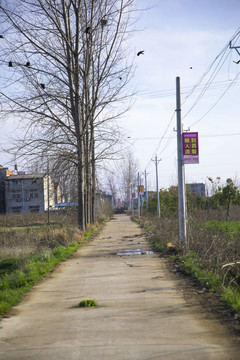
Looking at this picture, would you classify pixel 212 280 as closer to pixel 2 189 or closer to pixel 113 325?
pixel 113 325

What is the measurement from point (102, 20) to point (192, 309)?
1597 centimetres

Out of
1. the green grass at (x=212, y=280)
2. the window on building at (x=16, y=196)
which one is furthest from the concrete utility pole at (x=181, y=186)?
the window on building at (x=16, y=196)

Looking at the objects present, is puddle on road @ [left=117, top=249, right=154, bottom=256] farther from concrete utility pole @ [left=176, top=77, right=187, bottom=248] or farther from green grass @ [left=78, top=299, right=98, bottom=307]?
green grass @ [left=78, top=299, right=98, bottom=307]

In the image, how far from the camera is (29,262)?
12.2 metres

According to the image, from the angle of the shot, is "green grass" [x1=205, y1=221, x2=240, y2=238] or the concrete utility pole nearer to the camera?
"green grass" [x1=205, y1=221, x2=240, y2=238]

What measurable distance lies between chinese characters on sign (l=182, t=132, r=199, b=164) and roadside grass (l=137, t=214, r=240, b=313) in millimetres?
2294

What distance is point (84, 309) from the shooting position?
671cm

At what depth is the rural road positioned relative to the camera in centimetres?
453

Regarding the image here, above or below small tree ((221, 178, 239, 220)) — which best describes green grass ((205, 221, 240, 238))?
below

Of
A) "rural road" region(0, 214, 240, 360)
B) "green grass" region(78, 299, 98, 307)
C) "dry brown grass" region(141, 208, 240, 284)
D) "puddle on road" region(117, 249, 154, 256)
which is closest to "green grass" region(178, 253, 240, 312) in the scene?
"dry brown grass" region(141, 208, 240, 284)

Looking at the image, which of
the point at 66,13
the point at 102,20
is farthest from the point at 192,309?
the point at 66,13

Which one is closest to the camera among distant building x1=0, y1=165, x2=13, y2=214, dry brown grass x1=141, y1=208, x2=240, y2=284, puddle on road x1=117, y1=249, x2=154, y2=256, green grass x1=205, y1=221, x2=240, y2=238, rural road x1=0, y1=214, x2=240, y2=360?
rural road x1=0, y1=214, x2=240, y2=360

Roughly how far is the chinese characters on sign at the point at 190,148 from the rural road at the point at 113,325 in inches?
218

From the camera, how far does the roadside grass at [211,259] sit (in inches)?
285
